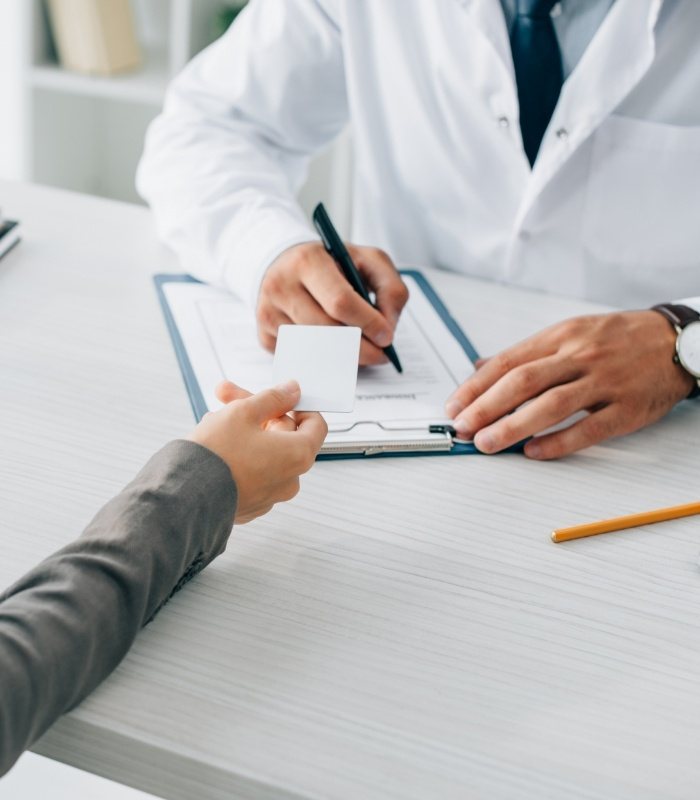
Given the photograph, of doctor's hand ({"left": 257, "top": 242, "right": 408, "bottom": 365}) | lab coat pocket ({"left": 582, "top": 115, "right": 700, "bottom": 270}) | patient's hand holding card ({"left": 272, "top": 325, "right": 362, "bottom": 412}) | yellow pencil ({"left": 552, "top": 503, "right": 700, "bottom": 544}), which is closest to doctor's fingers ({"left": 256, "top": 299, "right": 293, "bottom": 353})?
doctor's hand ({"left": 257, "top": 242, "right": 408, "bottom": 365})

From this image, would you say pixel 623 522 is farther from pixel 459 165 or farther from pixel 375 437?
pixel 459 165

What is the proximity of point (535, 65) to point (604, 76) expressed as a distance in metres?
0.09

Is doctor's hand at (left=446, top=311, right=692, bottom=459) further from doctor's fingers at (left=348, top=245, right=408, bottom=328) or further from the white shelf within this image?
the white shelf

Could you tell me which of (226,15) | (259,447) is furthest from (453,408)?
(226,15)

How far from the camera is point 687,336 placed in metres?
0.93

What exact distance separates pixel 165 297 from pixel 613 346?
460 mm

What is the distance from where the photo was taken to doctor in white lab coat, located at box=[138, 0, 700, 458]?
93 centimetres

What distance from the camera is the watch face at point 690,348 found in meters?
0.90

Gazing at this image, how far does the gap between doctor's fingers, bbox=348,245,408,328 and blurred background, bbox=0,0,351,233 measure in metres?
1.38

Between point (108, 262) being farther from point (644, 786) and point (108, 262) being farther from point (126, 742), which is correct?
point (644, 786)

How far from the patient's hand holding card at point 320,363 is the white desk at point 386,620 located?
6 cm

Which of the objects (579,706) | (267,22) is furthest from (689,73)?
(579,706)

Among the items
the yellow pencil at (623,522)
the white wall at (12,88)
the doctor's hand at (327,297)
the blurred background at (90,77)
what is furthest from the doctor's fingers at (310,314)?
the white wall at (12,88)

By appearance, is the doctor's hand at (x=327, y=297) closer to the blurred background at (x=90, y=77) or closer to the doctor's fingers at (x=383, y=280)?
the doctor's fingers at (x=383, y=280)
